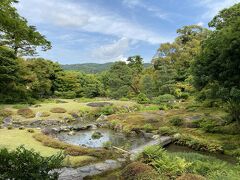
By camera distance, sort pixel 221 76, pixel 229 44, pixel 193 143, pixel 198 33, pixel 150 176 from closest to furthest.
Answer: pixel 150 176 → pixel 229 44 → pixel 221 76 → pixel 193 143 → pixel 198 33

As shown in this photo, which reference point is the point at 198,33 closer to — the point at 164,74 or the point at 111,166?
the point at 164,74

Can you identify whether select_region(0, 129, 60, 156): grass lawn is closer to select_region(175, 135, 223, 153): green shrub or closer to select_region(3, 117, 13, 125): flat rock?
select_region(3, 117, 13, 125): flat rock

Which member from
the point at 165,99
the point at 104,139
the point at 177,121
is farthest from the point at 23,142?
the point at 165,99

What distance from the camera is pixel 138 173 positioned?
374 inches

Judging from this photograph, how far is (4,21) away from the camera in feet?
21.7

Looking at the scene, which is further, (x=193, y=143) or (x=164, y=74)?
(x=164, y=74)

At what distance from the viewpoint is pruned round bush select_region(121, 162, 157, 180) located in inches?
361

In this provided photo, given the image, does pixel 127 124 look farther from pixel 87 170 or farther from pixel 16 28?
pixel 16 28

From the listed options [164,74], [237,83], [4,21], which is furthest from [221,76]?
[164,74]

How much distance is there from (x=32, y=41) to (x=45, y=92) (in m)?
37.9

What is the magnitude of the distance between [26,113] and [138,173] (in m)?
22.2

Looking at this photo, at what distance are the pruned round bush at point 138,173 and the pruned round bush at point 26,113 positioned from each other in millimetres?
20796

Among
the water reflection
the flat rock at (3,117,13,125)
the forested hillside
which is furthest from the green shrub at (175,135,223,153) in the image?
the flat rock at (3,117,13,125)

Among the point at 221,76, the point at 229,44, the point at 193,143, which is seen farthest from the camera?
the point at 193,143
